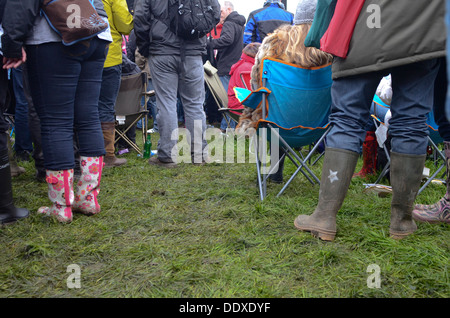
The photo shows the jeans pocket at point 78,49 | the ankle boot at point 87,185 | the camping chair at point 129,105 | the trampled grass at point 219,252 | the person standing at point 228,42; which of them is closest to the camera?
the trampled grass at point 219,252

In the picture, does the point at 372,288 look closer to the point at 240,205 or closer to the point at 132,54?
the point at 240,205

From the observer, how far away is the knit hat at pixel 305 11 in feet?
8.93

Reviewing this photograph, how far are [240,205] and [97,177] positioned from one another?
0.96m

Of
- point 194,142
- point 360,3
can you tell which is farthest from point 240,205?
point 194,142

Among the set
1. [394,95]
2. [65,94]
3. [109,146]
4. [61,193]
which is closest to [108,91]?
[109,146]

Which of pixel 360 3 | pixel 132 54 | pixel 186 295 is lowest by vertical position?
pixel 186 295

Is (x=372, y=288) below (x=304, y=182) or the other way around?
the other way around

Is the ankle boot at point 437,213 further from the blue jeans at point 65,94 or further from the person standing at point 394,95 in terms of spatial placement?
the blue jeans at point 65,94

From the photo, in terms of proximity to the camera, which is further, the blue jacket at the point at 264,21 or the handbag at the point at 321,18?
the blue jacket at the point at 264,21

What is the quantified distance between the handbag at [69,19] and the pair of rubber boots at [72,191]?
74 centimetres

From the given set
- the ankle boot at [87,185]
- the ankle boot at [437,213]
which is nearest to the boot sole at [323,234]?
the ankle boot at [437,213]

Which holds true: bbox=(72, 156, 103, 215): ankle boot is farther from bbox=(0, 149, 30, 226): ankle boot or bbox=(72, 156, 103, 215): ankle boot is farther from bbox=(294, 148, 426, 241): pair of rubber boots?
bbox=(294, 148, 426, 241): pair of rubber boots

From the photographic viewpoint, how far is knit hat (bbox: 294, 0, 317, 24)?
2.72 metres

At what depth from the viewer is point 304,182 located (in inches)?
135
